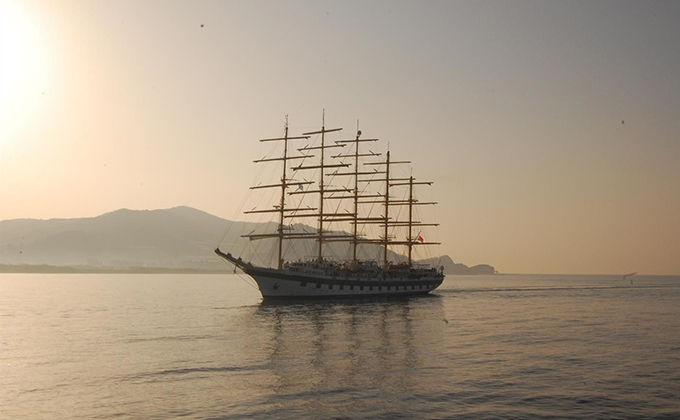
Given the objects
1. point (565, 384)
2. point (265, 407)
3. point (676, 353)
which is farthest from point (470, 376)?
point (676, 353)

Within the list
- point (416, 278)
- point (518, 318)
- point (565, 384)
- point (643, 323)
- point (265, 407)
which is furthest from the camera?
point (416, 278)

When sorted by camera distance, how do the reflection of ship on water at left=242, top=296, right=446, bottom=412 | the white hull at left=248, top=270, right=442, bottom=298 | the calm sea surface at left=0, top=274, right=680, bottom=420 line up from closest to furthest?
the calm sea surface at left=0, top=274, right=680, bottom=420 → the reflection of ship on water at left=242, top=296, right=446, bottom=412 → the white hull at left=248, top=270, right=442, bottom=298

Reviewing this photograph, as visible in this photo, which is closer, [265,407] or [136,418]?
[136,418]

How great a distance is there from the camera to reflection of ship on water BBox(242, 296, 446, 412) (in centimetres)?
2175

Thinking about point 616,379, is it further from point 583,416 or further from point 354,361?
point 354,361

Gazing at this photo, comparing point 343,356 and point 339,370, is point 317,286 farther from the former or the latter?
point 339,370

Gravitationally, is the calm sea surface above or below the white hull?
below

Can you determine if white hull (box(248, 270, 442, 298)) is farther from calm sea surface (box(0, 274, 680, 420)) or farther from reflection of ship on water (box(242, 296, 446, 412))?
calm sea surface (box(0, 274, 680, 420))

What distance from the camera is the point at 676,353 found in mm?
34281

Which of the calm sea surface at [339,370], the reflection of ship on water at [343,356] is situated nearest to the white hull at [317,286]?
the reflection of ship on water at [343,356]

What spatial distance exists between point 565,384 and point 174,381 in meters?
17.4

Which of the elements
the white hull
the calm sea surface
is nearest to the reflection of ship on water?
the calm sea surface

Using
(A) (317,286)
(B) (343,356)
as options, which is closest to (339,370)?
(B) (343,356)

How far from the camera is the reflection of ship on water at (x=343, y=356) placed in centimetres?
2175
